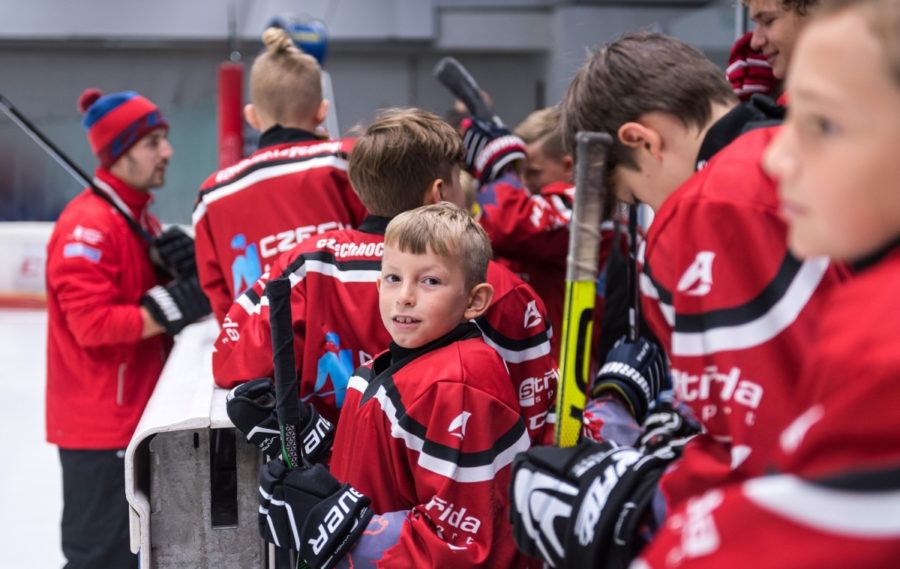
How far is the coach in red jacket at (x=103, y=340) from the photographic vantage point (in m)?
2.65

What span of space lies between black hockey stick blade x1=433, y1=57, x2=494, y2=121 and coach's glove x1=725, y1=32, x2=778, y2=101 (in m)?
0.79

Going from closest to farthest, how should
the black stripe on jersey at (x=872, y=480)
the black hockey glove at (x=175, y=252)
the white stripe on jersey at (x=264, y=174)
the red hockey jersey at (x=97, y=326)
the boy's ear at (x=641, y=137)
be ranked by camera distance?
the black stripe on jersey at (x=872, y=480) < the boy's ear at (x=641, y=137) < the white stripe on jersey at (x=264, y=174) < the red hockey jersey at (x=97, y=326) < the black hockey glove at (x=175, y=252)

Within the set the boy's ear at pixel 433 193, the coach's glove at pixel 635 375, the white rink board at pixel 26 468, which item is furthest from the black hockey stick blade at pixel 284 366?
the white rink board at pixel 26 468

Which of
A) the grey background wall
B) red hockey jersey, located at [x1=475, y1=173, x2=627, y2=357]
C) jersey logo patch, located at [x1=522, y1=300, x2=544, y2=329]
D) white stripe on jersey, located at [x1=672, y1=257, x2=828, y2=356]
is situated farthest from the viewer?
the grey background wall

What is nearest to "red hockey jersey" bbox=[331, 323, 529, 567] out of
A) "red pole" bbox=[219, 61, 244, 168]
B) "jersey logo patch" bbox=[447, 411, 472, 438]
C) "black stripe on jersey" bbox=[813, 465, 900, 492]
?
"jersey logo patch" bbox=[447, 411, 472, 438]

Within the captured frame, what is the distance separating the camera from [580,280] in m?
1.12

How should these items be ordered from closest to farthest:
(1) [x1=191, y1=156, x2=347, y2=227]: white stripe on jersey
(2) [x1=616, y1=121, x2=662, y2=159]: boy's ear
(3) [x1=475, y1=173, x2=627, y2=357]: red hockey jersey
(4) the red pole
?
(2) [x1=616, y1=121, x2=662, y2=159]: boy's ear
(1) [x1=191, y1=156, x2=347, y2=227]: white stripe on jersey
(3) [x1=475, y1=173, x2=627, y2=357]: red hockey jersey
(4) the red pole

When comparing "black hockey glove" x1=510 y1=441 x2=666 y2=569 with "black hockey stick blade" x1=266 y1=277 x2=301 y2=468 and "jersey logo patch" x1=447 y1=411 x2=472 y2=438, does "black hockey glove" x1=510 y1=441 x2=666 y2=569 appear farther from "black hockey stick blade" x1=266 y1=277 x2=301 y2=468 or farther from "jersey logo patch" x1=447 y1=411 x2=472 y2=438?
"black hockey stick blade" x1=266 y1=277 x2=301 y2=468

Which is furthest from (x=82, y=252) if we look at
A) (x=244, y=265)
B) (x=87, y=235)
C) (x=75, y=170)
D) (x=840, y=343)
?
(x=840, y=343)

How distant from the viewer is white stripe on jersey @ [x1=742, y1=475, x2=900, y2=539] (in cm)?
61

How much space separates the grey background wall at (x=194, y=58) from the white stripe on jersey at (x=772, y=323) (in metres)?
8.84

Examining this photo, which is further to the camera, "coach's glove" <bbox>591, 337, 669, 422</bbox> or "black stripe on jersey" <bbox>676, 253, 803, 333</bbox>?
"coach's glove" <bbox>591, 337, 669, 422</bbox>

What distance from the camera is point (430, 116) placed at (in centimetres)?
184

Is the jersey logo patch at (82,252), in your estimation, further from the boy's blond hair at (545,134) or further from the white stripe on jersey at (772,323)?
the white stripe on jersey at (772,323)
